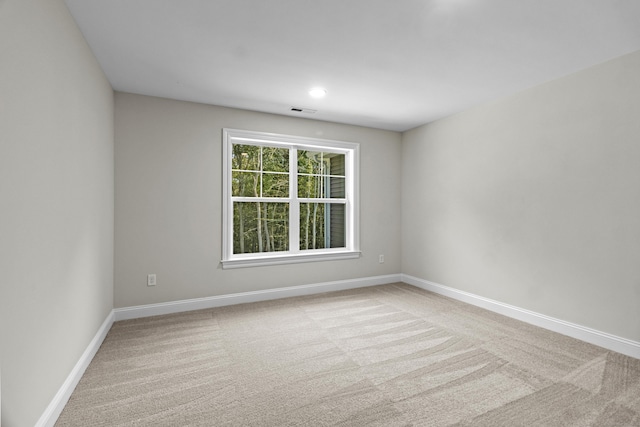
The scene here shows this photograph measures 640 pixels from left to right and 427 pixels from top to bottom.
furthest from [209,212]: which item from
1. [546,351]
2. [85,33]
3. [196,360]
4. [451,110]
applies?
[546,351]

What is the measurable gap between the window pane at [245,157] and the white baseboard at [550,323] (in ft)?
9.47

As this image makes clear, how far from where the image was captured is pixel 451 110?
3.85 metres

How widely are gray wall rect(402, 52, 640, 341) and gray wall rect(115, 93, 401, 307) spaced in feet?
6.46

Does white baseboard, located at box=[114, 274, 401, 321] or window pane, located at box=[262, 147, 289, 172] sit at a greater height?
window pane, located at box=[262, 147, 289, 172]

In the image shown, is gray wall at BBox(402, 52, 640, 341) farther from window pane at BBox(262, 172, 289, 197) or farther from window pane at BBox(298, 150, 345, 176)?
window pane at BBox(262, 172, 289, 197)

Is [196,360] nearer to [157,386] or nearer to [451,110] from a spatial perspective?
[157,386]

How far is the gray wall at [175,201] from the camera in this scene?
327cm

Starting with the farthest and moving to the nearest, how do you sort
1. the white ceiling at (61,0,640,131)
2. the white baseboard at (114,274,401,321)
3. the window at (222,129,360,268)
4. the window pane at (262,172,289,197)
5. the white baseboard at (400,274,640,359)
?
the window pane at (262,172,289,197) → the window at (222,129,360,268) → the white baseboard at (114,274,401,321) → the white baseboard at (400,274,640,359) → the white ceiling at (61,0,640,131)

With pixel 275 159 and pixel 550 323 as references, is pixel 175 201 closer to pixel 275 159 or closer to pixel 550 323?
pixel 275 159

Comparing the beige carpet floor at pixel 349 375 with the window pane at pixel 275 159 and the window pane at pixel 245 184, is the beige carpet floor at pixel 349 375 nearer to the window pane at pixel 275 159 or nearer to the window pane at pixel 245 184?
the window pane at pixel 245 184

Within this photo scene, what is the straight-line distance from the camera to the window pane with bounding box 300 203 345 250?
4.38m

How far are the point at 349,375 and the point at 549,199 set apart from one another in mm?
2475

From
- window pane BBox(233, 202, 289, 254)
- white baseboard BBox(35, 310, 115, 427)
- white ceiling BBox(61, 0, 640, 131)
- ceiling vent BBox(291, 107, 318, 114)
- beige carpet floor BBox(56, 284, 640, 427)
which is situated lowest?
beige carpet floor BBox(56, 284, 640, 427)

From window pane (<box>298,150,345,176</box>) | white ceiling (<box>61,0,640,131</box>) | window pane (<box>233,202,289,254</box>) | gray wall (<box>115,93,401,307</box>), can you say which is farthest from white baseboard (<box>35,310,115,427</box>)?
window pane (<box>298,150,345,176</box>)
